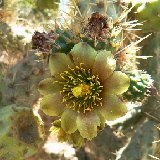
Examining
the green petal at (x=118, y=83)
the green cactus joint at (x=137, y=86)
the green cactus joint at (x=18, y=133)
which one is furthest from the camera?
the green cactus joint at (x=18, y=133)

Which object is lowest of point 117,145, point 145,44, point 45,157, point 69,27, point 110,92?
point 117,145

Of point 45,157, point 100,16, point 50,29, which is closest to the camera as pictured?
point 100,16

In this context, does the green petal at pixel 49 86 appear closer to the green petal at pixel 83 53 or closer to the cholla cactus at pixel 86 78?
the cholla cactus at pixel 86 78

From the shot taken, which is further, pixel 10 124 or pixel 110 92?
pixel 10 124

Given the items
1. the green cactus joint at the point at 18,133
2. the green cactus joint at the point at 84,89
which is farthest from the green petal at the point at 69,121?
the green cactus joint at the point at 18,133

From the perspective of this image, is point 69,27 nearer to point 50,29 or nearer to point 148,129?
point 50,29

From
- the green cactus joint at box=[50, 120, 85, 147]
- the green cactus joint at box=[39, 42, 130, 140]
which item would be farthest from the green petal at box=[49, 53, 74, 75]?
A: the green cactus joint at box=[50, 120, 85, 147]

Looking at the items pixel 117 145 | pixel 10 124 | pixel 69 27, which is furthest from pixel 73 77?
pixel 117 145
